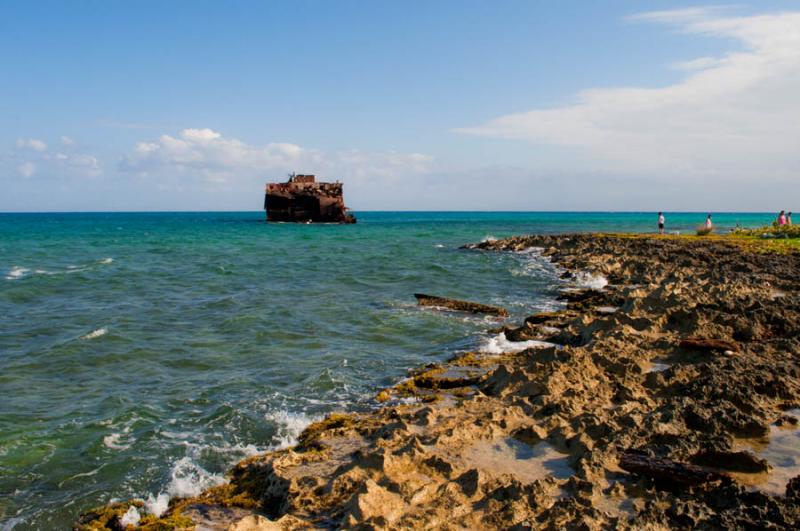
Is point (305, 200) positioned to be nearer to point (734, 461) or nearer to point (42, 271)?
point (42, 271)

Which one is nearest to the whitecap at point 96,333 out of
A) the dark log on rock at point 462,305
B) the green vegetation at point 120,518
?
the dark log on rock at point 462,305

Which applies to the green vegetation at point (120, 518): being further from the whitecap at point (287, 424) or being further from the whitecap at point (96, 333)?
the whitecap at point (96, 333)

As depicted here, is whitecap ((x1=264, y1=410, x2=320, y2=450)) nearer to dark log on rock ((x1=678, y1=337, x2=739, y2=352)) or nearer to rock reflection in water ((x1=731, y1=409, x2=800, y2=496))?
rock reflection in water ((x1=731, y1=409, x2=800, y2=496))

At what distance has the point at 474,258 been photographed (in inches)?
1540

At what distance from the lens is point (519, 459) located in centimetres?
692

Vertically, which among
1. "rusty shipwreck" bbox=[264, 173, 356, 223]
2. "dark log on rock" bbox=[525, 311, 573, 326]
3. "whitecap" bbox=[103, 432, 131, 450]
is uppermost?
"rusty shipwreck" bbox=[264, 173, 356, 223]

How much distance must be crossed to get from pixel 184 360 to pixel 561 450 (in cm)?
966

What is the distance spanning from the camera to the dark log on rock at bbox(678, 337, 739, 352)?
10.7 meters

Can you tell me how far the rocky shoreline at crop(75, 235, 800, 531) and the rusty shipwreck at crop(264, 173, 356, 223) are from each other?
75360 mm

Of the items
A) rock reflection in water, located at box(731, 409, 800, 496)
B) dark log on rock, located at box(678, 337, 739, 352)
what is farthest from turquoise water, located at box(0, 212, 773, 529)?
rock reflection in water, located at box(731, 409, 800, 496)

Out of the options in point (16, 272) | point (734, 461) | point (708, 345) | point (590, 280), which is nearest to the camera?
point (734, 461)

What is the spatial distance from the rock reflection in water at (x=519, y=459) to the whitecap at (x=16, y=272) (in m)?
28.7

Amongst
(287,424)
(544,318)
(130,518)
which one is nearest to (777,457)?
(287,424)

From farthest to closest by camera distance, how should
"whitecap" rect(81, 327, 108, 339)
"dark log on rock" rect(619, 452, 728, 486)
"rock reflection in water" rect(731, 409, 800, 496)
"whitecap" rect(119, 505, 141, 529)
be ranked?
1. "whitecap" rect(81, 327, 108, 339)
2. "whitecap" rect(119, 505, 141, 529)
3. "rock reflection in water" rect(731, 409, 800, 496)
4. "dark log on rock" rect(619, 452, 728, 486)
